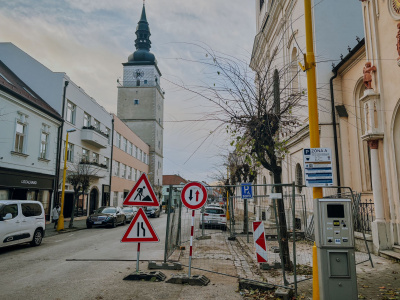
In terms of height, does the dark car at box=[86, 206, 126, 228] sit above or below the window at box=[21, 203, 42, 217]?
below

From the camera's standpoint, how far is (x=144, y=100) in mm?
70125

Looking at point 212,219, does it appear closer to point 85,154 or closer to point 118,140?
point 85,154

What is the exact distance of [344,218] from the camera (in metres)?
5.26

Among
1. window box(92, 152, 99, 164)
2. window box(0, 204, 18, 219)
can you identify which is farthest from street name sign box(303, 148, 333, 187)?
window box(92, 152, 99, 164)

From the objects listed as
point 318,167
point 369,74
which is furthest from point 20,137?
point 318,167

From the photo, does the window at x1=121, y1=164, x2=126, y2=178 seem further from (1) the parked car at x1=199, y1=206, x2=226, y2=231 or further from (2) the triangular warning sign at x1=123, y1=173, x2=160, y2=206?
(2) the triangular warning sign at x1=123, y1=173, x2=160, y2=206

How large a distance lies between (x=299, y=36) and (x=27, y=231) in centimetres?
1635

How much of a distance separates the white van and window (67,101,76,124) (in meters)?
16.4

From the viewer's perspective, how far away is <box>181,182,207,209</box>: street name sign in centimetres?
729

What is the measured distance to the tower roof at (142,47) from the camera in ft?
242

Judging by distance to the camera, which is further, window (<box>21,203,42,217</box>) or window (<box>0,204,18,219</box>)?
window (<box>21,203,42,217</box>)

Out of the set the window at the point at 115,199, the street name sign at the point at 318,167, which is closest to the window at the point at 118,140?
the window at the point at 115,199

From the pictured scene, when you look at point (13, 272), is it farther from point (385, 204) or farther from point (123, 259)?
point (385, 204)

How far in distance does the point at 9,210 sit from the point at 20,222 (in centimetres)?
66
